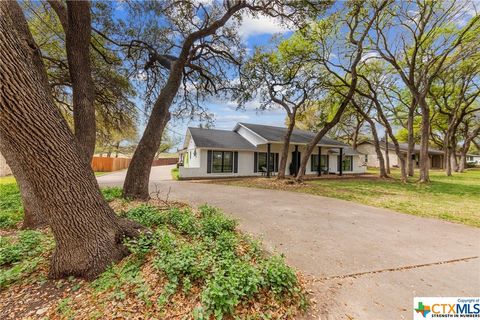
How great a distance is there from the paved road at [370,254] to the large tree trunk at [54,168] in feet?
8.84

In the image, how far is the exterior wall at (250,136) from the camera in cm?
1839

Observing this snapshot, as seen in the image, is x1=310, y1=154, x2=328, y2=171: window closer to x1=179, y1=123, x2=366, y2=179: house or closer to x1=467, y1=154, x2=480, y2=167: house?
x1=179, y1=123, x2=366, y2=179: house

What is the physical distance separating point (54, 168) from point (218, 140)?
15.9 meters

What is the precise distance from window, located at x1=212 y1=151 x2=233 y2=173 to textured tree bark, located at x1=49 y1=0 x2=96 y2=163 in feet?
38.1

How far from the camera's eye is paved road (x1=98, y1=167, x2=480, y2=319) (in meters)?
2.74

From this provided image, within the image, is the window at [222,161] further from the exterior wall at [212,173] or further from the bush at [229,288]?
the bush at [229,288]

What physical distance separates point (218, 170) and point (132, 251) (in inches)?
567

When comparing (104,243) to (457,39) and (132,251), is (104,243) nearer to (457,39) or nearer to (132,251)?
(132,251)

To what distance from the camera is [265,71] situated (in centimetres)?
1338

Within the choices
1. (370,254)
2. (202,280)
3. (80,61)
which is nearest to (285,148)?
(370,254)

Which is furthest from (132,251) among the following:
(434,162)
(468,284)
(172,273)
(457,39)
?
(434,162)

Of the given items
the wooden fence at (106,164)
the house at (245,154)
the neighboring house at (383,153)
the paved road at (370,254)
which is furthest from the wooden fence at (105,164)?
the neighboring house at (383,153)

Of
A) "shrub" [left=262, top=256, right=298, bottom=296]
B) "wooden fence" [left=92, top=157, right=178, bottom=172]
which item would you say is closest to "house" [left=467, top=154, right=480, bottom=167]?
"shrub" [left=262, top=256, right=298, bottom=296]

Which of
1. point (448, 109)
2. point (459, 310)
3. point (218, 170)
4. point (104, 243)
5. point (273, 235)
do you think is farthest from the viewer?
point (448, 109)
